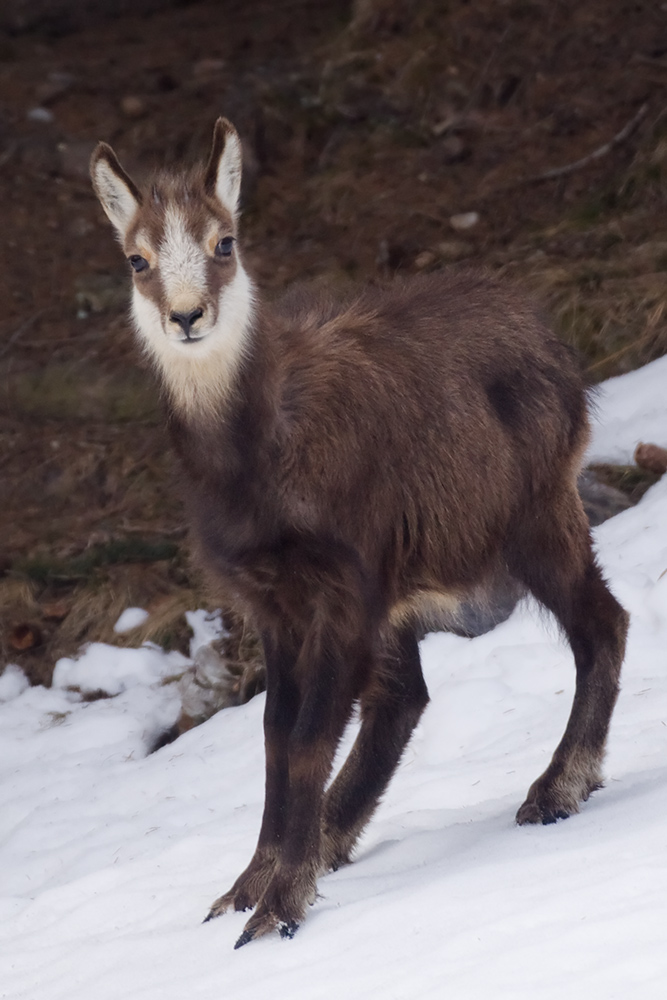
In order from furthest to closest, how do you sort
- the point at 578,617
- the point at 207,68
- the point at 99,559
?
the point at 207,68
the point at 99,559
the point at 578,617

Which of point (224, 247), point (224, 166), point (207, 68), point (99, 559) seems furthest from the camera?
point (207, 68)

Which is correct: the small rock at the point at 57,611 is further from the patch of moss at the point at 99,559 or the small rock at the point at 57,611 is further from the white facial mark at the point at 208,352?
the white facial mark at the point at 208,352

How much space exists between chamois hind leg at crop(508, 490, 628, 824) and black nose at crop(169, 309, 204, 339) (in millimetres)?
1396

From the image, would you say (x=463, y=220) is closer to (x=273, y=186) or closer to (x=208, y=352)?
(x=273, y=186)

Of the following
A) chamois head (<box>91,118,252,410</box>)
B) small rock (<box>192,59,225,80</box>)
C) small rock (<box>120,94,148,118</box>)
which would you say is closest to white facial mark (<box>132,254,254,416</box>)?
chamois head (<box>91,118,252,410</box>)

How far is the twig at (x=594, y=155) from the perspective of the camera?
325 inches

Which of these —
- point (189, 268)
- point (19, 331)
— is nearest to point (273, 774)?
point (189, 268)

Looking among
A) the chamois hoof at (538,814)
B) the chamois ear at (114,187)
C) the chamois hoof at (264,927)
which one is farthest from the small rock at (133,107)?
the chamois hoof at (264,927)

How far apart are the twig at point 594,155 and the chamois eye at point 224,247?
4757 mm

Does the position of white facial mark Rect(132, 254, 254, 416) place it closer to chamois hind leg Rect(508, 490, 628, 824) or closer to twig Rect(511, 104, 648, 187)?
chamois hind leg Rect(508, 490, 628, 824)

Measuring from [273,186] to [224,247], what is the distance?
4.95 meters

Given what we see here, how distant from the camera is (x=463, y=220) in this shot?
8.30 m

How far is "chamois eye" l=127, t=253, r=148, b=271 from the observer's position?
402 centimetres

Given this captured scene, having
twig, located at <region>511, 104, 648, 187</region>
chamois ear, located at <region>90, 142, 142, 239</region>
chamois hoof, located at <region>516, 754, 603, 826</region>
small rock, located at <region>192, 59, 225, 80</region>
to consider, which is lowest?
chamois hoof, located at <region>516, 754, 603, 826</region>
